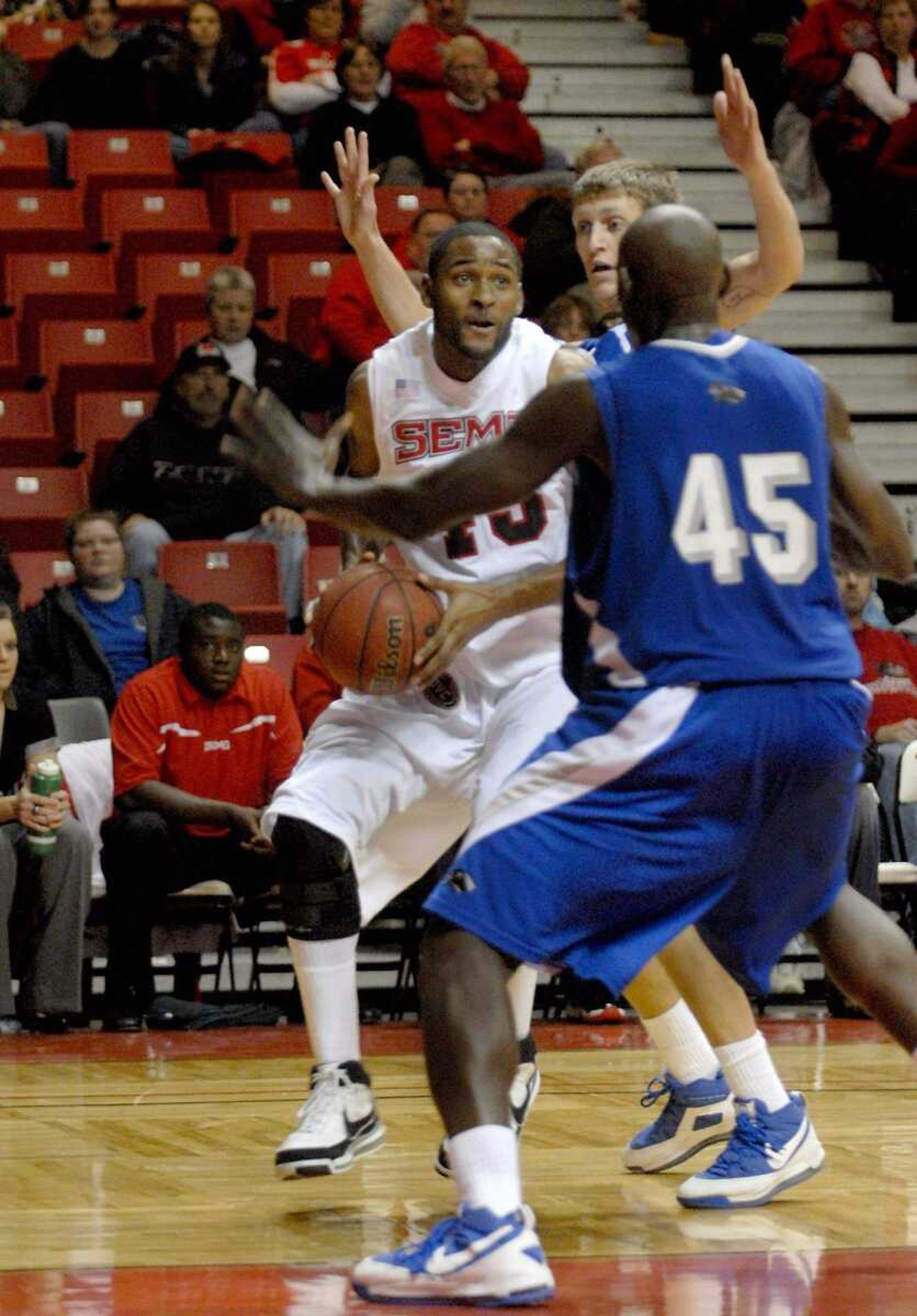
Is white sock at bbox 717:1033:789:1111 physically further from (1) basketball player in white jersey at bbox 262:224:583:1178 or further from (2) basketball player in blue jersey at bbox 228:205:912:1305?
(2) basketball player in blue jersey at bbox 228:205:912:1305

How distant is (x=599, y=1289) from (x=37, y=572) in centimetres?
627

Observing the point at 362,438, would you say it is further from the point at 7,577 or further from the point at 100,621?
the point at 7,577

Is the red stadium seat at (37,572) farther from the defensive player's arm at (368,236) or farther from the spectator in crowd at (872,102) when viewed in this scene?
the spectator in crowd at (872,102)

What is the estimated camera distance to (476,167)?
39.3 ft

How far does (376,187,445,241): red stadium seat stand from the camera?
11.2m

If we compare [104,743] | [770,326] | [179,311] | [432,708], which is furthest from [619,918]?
[770,326]

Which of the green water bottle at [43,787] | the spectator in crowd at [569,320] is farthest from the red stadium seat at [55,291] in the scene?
the green water bottle at [43,787]

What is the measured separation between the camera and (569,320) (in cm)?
877

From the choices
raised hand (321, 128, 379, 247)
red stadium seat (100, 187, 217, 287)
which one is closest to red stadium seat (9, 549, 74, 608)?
red stadium seat (100, 187, 217, 287)

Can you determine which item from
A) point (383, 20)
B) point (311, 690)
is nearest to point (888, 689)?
point (311, 690)

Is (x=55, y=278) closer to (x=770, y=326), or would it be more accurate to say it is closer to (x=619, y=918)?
(x=770, y=326)

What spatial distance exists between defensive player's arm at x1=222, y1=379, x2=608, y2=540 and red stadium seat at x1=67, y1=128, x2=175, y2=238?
875 cm

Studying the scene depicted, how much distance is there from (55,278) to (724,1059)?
25.5 ft

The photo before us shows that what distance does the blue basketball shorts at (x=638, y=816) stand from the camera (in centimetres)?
333
